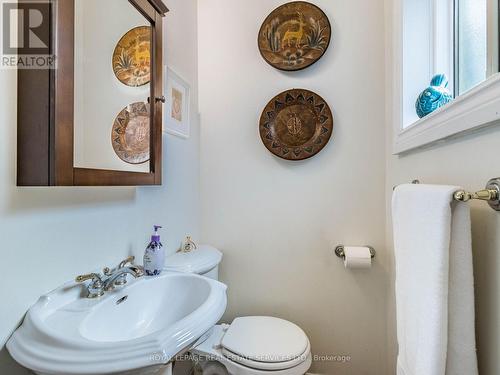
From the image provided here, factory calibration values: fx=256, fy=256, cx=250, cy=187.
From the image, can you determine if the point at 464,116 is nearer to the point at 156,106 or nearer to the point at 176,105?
the point at 156,106

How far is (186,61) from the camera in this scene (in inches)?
59.4

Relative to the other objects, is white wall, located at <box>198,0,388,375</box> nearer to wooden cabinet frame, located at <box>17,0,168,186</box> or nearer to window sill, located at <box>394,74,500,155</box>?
window sill, located at <box>394,74,500,155</box>

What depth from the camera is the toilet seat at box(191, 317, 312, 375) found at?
3.61ft

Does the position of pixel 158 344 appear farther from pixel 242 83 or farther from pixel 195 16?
pixel 195 16

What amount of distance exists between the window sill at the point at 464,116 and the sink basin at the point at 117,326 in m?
0.82

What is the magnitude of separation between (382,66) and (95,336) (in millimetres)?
1778

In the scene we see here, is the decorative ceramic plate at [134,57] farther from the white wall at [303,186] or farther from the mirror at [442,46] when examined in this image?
the mirror at [442,46]

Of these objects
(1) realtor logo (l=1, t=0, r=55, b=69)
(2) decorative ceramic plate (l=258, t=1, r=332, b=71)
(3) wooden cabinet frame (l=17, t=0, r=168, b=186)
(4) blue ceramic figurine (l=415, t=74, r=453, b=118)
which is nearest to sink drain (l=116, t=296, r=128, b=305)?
(3) wooden cabinet frame (l=17, t=0, r=168, b=186)

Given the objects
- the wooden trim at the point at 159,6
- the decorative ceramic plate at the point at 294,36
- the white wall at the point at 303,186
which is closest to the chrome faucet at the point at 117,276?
the white wall at the point at 303,186

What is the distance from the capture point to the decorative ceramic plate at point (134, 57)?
92 centimetres

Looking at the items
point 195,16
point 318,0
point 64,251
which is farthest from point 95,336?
point 318,0

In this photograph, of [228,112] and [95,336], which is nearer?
[95,336]

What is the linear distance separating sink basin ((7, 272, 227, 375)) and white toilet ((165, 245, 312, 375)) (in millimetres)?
205

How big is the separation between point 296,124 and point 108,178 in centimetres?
107
